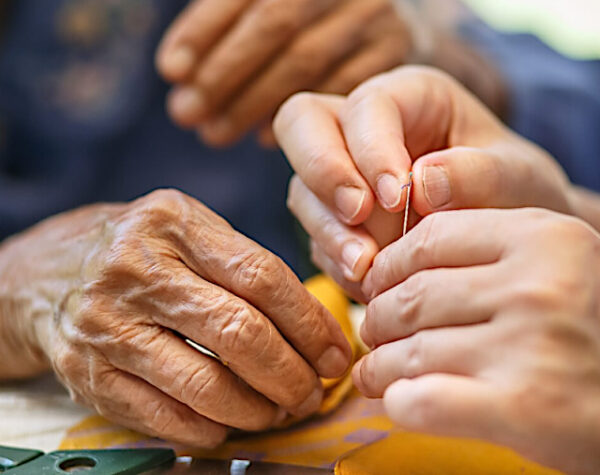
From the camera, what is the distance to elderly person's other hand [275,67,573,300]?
0.64 m

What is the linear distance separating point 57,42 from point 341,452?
3.55 feet

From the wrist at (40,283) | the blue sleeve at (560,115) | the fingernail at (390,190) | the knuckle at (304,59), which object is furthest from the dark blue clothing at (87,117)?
the fingernail at (390,190)

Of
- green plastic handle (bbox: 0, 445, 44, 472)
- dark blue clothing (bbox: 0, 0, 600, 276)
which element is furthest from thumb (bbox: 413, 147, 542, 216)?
dark blue clothing (bbox: 0, 0, 600, 276)

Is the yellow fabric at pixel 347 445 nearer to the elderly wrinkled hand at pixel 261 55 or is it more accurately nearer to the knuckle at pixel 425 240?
the knuckle at pixel 425 240

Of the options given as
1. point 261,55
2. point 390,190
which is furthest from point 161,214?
point 261,55

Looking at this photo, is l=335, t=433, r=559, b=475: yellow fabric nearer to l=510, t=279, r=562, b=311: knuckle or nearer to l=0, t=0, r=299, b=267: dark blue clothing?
l=510, t=279, r=562, b=311: knuckle

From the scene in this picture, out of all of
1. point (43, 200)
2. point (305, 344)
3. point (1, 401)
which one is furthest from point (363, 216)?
point (43, 200)

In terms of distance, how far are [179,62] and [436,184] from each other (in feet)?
2.13

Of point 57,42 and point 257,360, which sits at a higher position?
point 57,42

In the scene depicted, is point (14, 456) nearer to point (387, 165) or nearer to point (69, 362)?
point (69, 362)

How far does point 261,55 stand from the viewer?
1.11 m

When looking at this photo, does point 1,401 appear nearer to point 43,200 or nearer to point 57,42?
point 43,200

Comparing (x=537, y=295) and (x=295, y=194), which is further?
(x=295, y=194)

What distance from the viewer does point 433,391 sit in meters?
0.44
